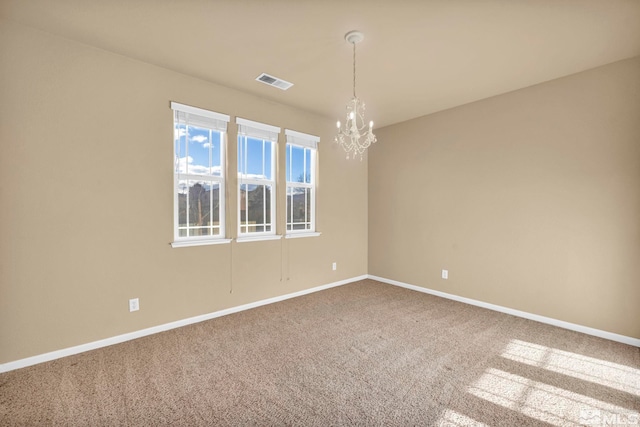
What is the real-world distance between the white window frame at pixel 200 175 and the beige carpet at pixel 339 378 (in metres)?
0.95

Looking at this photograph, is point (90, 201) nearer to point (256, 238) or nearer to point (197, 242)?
point (197, 242)

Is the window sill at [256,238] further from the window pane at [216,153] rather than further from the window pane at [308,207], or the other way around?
the window pane at [216,153]

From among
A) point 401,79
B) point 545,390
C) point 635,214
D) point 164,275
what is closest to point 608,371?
point 545,390

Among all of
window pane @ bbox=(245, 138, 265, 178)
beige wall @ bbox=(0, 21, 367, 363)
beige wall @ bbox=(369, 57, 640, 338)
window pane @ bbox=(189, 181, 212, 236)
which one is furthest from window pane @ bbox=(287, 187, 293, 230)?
beige wall @ bbox=(369, 57, 640, 338)

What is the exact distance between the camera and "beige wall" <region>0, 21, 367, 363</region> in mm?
2330

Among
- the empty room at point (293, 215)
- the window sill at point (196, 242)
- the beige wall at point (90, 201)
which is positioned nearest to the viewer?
the empty room at point (293, 215)

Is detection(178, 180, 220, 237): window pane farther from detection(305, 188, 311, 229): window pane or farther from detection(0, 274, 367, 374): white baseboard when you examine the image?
detection(305, 188, 311, 229): window pane

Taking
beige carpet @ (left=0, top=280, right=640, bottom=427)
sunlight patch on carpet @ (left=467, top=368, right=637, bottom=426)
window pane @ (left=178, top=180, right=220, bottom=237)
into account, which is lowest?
sunlight patch on carpet @ (left=467, top=368, right=637, bottom=426)

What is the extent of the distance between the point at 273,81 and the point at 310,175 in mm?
1567

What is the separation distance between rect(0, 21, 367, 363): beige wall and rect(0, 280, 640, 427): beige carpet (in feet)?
1.25

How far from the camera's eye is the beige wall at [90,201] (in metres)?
2.33

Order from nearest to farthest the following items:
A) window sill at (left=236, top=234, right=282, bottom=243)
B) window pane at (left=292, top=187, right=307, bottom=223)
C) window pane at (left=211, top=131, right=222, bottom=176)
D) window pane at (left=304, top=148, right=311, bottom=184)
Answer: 1. window pane at (left=211, top=131, right=222, bottom=176)
2. window sill at (left=236, top=234, right=282, bottom=243)
3. window pane at (left=292, top=187, right=307, bottom=223)
4. window pane at (left=304, top=148, right=311, bottom=184)

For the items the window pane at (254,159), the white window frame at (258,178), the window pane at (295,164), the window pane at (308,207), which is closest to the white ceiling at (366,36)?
the white window frame at (258,178)

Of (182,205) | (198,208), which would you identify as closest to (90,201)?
(182,205)
